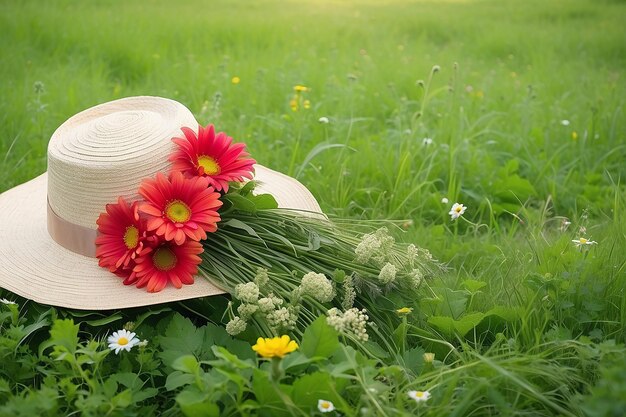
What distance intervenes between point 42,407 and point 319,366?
0.62 metres

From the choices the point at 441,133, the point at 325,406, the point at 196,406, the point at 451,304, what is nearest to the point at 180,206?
the point at 196,406

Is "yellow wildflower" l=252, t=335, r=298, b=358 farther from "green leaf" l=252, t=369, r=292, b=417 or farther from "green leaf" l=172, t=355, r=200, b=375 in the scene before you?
"green leaf" l=172, t=355, r=200, b=375

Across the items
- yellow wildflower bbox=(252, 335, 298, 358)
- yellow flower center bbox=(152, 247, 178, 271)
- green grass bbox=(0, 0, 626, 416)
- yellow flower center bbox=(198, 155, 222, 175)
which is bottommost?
green grass bbox=(0, 0, 626, 416)

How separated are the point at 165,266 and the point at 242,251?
0.23 metres

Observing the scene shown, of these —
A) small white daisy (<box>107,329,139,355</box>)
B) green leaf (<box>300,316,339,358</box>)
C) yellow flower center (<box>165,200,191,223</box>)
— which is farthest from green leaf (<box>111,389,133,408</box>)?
yellow flower center (<box>165,200,191,223</box>)

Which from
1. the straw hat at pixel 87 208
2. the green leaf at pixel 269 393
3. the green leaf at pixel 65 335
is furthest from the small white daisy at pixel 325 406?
the green leaf at pixel 65 335

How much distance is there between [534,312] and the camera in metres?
Answer: 2.09

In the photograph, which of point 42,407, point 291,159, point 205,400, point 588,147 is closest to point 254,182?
point 205,400

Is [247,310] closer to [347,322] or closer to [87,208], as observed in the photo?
[347,322]

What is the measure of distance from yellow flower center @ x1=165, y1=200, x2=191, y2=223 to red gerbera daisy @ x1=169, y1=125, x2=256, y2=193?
106 millimetres

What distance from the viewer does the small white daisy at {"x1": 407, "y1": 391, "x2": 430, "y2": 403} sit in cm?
163

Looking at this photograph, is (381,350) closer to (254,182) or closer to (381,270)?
(381,270)

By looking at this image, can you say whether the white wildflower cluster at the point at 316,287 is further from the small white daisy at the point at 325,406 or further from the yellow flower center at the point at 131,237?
the yellow flower center at the point at 131,237

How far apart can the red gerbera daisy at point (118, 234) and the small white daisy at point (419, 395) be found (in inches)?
33.3
